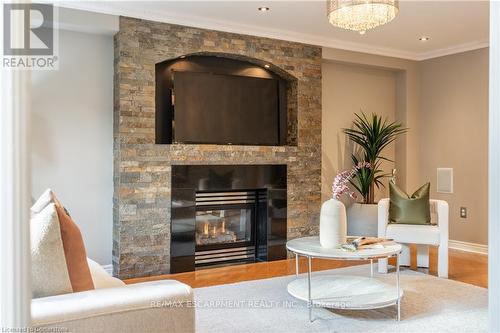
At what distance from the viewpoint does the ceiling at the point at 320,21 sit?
4027 millimetres

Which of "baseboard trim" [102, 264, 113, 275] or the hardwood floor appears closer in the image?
the hardwood floor

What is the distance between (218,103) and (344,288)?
2.35m

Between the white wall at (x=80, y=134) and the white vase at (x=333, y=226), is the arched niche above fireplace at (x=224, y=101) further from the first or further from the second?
the white vase at (x=333, y=226)

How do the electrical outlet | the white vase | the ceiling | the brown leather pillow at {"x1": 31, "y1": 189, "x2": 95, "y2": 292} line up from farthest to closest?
the electrical outlet, the ceiling, the white vase, the brown leather pillow at {"x1": 31, "y1": 189, "x2": 95, "y2": 292}

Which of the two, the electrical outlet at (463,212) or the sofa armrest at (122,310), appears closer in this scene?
the sofa armrest at (122,310)

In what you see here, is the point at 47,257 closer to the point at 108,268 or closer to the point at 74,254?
the point at 74,254

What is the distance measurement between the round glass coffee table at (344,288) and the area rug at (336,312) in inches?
5.0

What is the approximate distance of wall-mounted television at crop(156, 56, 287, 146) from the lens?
444 cm

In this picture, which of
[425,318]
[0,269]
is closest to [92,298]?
[0,269]

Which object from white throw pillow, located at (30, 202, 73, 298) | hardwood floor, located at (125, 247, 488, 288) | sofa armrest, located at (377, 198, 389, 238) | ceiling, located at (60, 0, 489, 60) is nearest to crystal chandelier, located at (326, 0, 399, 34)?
ceiling, located at (60, 0, 489, 60)

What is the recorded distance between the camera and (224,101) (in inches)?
186

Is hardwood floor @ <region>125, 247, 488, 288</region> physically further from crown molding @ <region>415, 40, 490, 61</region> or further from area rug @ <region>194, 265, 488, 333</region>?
crown molding @ <region>415, 40, 490, 61</region>

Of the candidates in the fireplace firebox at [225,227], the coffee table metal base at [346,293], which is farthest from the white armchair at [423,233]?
the fireplace firebox at [225,227]

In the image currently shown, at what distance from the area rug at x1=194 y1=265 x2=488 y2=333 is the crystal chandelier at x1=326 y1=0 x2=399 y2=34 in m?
2.04
